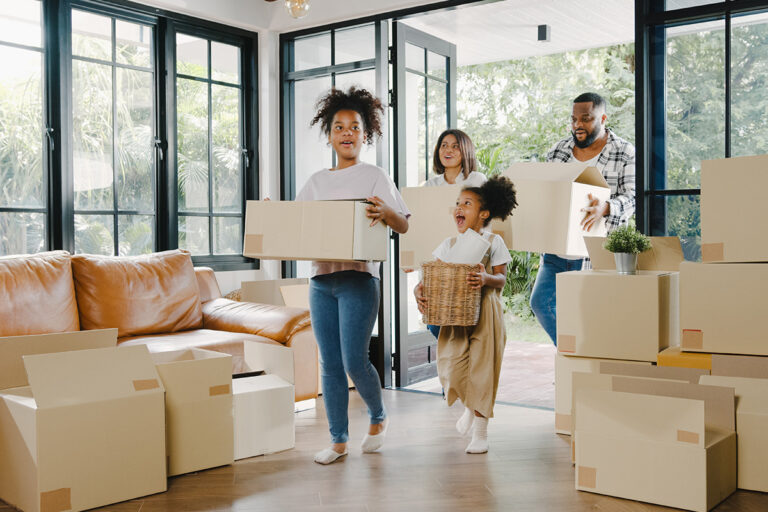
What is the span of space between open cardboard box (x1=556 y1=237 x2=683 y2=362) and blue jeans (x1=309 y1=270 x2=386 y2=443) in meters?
0.89

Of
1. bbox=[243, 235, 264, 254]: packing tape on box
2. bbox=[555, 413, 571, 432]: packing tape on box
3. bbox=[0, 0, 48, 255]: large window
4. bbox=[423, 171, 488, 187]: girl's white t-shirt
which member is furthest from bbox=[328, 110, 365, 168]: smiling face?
bbox=[0, 0, 48, 255]: large window

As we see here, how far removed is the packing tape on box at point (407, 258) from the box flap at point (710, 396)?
4.54ft

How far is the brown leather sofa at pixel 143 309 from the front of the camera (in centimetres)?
334

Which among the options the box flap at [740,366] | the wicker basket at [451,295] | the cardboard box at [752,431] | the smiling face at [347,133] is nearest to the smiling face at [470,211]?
the wicker basket at [451,295]

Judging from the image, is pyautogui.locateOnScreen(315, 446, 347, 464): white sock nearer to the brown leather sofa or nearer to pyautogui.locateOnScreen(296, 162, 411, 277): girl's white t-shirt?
pyautogui.locateOnScreen(296, 162, 411, 277): girl's white t-shirt

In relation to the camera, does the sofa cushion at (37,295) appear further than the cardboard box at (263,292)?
No

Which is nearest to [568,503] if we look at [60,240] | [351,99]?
[351,99]

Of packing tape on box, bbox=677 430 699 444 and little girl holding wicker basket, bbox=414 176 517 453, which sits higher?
little girl holding wicker basket, bbox=414 176 517 453

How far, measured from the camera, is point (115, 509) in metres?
2.36

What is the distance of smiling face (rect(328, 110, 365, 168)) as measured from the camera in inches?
111

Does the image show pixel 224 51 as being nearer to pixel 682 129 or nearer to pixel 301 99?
pixel 301 99

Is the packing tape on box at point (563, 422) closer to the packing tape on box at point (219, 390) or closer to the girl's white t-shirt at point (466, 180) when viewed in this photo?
the girl's white t-shirt at point (466, 180)

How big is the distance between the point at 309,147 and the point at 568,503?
3112 mm

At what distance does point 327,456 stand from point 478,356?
0.72m
